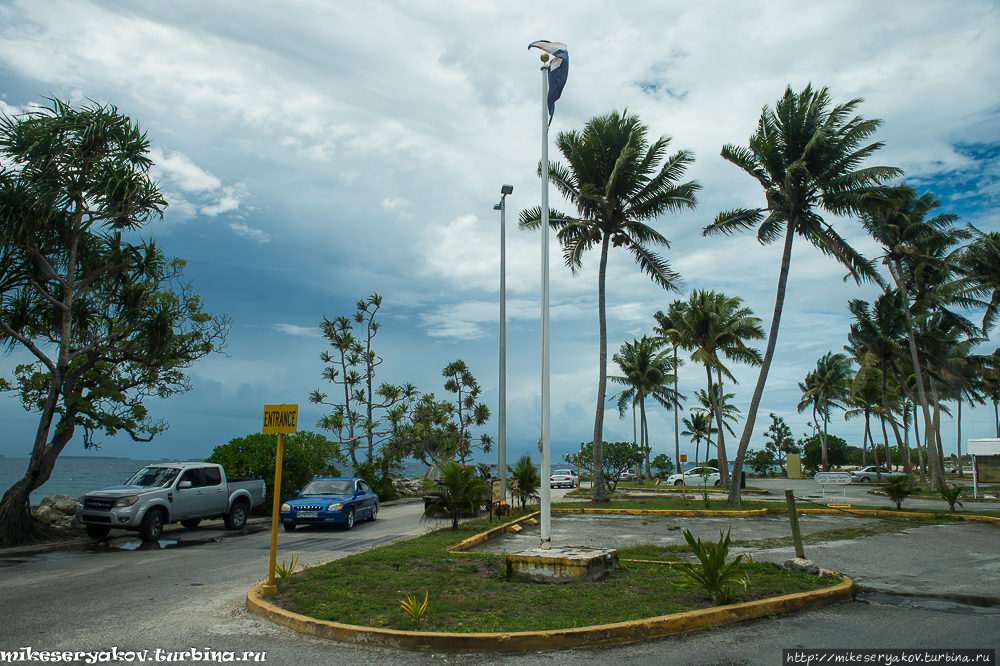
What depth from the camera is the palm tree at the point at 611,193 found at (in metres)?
22.5

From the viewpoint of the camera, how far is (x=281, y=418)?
7160mm

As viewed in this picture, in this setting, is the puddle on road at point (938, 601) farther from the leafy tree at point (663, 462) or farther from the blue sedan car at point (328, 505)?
the leafy tree at point (663, 462)

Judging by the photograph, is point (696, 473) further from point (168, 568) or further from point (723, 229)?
point (168, 568)

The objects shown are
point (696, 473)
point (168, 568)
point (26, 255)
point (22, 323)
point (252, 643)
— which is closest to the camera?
point (252, 643)

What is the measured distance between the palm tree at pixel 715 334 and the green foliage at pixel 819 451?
144 feet

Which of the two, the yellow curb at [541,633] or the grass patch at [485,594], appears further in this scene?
the grass patch at [485,594]

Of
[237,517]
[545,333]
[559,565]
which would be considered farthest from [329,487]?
[559,565]

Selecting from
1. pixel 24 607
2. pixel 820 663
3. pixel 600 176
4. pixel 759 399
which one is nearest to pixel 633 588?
pixel 820 663

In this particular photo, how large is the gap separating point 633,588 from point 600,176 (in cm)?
1865

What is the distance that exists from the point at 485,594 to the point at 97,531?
1105 centimetres

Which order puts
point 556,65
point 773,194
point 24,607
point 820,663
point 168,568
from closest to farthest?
point 820,663
point 24,607
point 168,568
point 556,65
point 773,194

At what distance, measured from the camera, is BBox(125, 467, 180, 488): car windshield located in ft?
46.3

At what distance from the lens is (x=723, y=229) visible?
76.2 feet

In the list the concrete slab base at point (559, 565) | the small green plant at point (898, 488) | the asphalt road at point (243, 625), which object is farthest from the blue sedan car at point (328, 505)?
the small green plant at point (898, 488)
